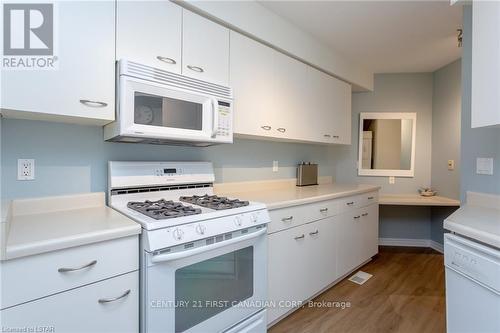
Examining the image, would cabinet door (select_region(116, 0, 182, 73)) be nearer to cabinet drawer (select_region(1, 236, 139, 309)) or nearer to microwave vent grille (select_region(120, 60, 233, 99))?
microwave vent grille (select_region(120, 60, 233, 99))

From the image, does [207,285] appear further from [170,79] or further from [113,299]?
[170,79]

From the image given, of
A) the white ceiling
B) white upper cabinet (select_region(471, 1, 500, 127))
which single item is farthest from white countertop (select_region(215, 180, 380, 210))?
the white ceiling

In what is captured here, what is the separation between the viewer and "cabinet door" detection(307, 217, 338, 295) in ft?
7.17

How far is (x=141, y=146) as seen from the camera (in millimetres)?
1817

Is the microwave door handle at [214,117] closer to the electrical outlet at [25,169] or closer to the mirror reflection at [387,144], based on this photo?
the electrical outlet at [25,169]

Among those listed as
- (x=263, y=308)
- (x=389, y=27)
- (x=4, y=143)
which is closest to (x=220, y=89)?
(x=4, y=143)

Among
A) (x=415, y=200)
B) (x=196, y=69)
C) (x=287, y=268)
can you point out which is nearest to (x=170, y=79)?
(x=196, y=69)

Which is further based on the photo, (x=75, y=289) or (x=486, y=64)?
(x=486, y=64)

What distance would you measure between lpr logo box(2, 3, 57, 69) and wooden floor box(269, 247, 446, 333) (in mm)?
2070

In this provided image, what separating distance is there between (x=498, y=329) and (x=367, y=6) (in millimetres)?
2137

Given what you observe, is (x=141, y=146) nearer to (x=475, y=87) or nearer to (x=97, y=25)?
(x=97, y=25)

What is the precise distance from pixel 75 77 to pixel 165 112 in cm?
45

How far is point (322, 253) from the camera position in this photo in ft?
7.60

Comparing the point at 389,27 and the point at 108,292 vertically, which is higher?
the point at 389,27
